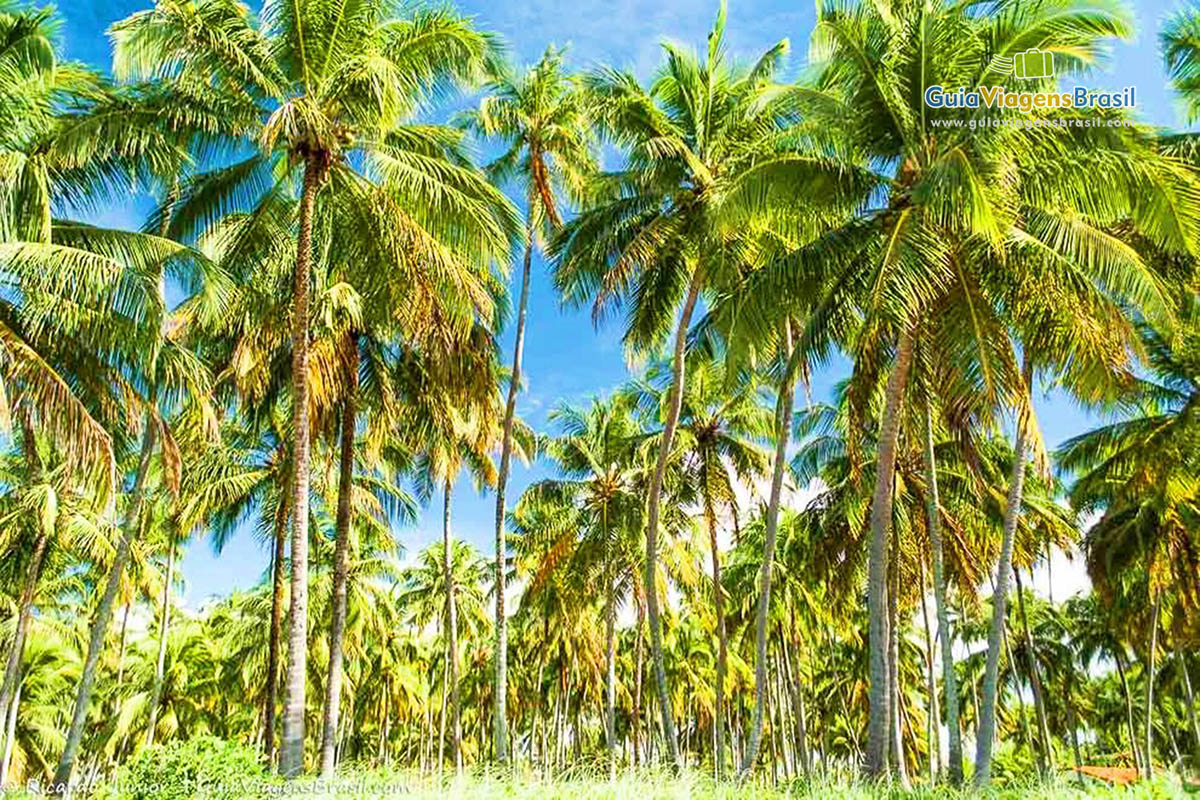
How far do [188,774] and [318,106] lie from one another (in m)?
8.29

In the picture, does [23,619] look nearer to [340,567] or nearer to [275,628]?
[275,628]

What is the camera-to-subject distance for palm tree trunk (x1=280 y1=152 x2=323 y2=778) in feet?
34.2

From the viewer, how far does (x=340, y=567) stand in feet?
49.1

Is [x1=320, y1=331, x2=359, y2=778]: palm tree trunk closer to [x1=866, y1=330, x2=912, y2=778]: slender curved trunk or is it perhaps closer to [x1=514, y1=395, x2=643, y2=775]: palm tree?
[x1=514, y1=395, x2=643, y2=775]: palm tree

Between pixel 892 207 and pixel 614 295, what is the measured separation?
624cm

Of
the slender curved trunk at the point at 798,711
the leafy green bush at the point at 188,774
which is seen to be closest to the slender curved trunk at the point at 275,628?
the leafy green bush at the point at 188,774

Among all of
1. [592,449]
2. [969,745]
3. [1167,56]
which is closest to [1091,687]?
[969,745]

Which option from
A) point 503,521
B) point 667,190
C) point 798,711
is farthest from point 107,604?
point 798,711

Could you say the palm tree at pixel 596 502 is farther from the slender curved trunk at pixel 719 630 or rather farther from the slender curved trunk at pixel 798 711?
the slender curved trunk at pixel 798 711

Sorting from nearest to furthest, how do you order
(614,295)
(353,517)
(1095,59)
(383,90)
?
(1095,59)
(383,90)
(614,295)
(353,517)

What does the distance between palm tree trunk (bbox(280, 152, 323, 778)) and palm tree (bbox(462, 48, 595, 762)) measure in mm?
5789

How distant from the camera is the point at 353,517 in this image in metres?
22.2

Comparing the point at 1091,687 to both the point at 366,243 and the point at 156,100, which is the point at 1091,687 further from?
the point at 156,100

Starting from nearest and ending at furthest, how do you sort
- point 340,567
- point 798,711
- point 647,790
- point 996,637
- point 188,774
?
point 647,790 → point 188,774 → point 996,637 → point 340,567 → point 798,711
